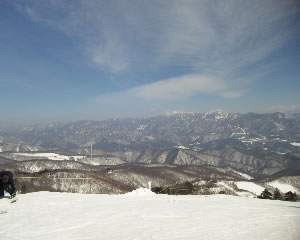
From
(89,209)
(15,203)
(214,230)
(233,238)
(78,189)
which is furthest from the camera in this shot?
(78,189)

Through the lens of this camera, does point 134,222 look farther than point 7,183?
No

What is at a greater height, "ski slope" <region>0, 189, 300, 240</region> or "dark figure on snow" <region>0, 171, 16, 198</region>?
"dark figure on snow" <region>0, 171, 16, 198</region>

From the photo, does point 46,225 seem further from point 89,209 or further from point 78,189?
point 78,189

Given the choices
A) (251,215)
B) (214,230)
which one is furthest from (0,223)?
(251,215)

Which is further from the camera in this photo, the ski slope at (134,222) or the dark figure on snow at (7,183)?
the dark figure on snow at (7,183)

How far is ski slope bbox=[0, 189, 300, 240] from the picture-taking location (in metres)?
9.32

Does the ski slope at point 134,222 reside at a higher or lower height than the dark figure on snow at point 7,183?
lower

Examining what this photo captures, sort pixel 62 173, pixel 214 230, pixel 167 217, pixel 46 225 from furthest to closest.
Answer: pixel 62 173, pixel 167 217, pixel 46 225, pixel 214 230

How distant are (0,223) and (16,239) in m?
2.72

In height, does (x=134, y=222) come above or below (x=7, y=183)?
below

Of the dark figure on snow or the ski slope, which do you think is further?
the dark figure on snow

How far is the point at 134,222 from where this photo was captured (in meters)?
11.4

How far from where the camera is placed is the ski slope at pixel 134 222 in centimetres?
932

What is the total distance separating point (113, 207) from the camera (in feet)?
49.8
